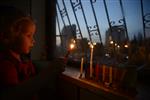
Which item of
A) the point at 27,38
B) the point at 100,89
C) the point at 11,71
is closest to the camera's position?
the point at 11,71

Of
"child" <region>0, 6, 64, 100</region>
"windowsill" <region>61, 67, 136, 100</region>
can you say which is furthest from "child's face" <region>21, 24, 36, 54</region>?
"windowsill" <region>61, 67, 136, 100</region>

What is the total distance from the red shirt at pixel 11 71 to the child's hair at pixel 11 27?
67 mm

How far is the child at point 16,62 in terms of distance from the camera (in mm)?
1236

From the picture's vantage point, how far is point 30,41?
1.41 meters

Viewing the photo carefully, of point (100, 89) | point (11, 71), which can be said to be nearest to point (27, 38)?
point (11, 71)

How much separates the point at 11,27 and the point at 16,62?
20 centimetres

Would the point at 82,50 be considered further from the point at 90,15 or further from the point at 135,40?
the point at 135,40

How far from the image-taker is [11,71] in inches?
49.6

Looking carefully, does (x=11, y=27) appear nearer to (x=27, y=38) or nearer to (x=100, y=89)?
(x=27, y=38)

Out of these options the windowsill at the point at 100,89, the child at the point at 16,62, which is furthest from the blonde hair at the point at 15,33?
the windowsill at the point at 100,89

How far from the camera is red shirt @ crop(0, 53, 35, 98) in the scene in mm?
1231

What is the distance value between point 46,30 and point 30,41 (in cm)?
342

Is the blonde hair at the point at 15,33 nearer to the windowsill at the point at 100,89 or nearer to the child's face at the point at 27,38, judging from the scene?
the child's face at the point at 27,38

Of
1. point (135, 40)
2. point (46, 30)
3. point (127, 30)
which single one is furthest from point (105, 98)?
point (46, 30)
